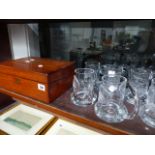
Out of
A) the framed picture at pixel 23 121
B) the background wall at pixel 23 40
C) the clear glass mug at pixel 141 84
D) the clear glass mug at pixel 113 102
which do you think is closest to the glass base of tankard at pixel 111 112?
the clear glass mug at pixel 113 102

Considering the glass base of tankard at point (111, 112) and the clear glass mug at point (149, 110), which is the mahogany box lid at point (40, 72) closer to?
the glass base of tankard at point (111, 112)

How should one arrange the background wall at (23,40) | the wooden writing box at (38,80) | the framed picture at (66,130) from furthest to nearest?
the background wall at (23,40) < the framed picture at (66,130) < the wooden writing box at (38,80)

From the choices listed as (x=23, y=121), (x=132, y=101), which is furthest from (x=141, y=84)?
(x=23, y=121)

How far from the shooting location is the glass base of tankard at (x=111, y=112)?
470mm

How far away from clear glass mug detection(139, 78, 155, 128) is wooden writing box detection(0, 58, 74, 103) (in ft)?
1.10

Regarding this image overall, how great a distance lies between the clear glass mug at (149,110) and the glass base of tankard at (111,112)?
0.06 m

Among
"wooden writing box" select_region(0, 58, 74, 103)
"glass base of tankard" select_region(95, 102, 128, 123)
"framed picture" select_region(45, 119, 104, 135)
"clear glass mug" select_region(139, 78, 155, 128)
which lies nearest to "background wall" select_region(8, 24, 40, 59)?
"wooden writing box" select_region(0, 58, 74, 103)

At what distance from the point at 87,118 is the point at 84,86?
21 centimetres

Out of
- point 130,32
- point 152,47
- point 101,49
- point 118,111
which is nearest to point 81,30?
point 101,49

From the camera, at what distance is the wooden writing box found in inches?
20.7

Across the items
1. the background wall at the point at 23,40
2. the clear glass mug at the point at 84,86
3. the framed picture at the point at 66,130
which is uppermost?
the background wall at the point at 23,40
